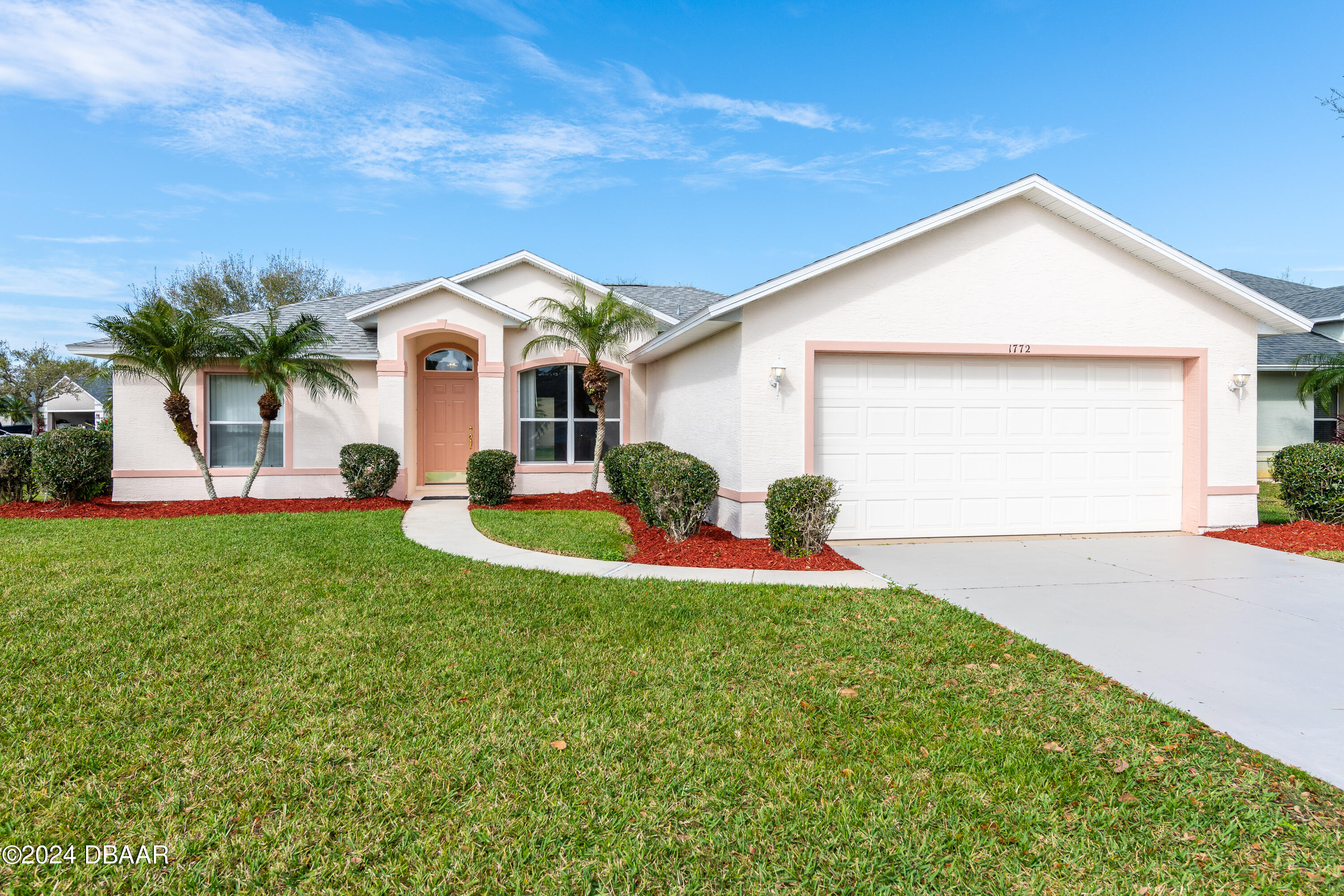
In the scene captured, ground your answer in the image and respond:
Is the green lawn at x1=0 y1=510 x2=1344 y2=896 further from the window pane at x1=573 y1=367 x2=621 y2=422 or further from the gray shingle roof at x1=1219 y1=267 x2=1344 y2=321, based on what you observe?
the gray shingle roof at x1=1219 y1=267 x2=1344 y2=321

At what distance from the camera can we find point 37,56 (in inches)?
443

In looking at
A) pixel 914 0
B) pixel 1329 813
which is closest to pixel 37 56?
pixel 914 0

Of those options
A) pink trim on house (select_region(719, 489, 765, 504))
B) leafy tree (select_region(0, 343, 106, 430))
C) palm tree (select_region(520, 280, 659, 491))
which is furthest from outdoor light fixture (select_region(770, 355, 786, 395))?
leafy tree (select_region(0, 343, 106, 430))

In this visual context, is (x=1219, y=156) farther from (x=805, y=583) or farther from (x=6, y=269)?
(x=6, y=269)

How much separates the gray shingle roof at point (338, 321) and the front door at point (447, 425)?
6.21 feet

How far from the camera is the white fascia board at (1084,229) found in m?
8.81

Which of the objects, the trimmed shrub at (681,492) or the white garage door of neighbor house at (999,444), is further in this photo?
the white garage door of neighbor house at (999,444)

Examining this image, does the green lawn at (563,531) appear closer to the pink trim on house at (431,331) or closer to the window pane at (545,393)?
the window pane at (545,393)

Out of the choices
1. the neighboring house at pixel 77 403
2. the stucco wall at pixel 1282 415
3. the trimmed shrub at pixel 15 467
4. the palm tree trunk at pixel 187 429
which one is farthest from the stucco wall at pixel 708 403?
the neighboring house at pixel 77 403

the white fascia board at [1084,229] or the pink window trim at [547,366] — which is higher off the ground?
the white fascia board at [1084,229]

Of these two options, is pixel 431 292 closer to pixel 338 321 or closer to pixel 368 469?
pixel 338 321

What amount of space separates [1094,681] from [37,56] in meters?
16.8

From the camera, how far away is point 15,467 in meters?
12.5

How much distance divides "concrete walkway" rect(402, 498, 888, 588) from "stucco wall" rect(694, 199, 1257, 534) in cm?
201
